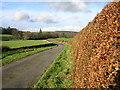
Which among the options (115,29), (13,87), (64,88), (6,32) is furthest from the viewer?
(6,32)

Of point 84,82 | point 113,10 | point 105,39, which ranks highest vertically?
point 113,10

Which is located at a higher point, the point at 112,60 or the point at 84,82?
the point at 112,60

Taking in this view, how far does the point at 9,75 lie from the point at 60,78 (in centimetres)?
394

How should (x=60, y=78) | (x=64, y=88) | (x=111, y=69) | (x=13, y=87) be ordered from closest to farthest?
(x=111, y=69)
(x=64, y=88)
(x=13, y=87)
(x=60, y=78)

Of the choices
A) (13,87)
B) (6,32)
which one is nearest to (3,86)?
(13,87)

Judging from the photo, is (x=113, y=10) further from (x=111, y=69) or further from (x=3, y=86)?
(x=3, y=86)

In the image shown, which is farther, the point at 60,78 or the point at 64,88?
the point at 60,78

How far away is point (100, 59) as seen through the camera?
Answer: 4.68m

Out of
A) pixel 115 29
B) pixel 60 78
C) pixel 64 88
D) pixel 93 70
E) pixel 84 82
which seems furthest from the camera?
pixel 60 78

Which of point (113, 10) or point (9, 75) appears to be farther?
→ point (9, 75)

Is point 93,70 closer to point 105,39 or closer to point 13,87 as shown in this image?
point 105,39

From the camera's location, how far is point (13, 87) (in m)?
9.13

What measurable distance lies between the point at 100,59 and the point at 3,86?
668 centimetres

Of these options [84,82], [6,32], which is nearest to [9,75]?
[84,82]
